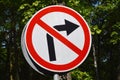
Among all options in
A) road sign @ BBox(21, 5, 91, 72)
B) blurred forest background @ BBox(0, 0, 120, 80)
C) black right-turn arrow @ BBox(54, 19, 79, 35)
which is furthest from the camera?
blurred forest background @ BBox(0, 0, 120, 80)

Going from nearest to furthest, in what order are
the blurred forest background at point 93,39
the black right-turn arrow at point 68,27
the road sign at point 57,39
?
the road sign at point 57,39 → the black right-turn arrow at point 68,27 → the blurred forest background at point 93,39

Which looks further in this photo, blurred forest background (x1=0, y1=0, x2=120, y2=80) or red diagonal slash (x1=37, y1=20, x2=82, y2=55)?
blurred forest background (x1=0, y1=0, x2=120, y2=80)

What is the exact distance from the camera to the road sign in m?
3.87

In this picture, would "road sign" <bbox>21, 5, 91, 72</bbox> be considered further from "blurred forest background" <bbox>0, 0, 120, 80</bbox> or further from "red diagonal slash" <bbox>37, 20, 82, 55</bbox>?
"blurred forest background" <bbox>0, 0, 120, 80</bbox>

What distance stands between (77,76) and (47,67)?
15993 millimetres

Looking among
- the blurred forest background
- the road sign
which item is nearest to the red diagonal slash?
the road sign

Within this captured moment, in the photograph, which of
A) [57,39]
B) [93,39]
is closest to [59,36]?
[57,39]

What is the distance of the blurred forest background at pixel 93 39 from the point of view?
20091 mm

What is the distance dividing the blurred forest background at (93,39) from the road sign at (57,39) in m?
10.3

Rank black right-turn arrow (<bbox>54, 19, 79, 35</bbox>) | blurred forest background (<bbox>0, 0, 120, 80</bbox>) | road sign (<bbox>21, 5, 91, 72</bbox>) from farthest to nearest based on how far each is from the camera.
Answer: blurred forest background (<bbox>0, 0, 120, 80</bbox>), black right-turn arrow (<bbox>54, 19, 79, 35</bbox>), road sign (<bbox>21, 5, 91, 72</bbox>)

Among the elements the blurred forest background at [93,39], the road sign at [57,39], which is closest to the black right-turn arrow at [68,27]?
the road sign at [57,39]

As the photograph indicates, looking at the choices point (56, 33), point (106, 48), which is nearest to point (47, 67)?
point (56, 33)

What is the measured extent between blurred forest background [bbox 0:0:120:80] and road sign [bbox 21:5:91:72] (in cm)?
1032

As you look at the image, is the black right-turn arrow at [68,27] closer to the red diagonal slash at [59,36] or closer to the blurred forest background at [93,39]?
the red diagonal slash at [59,36]
